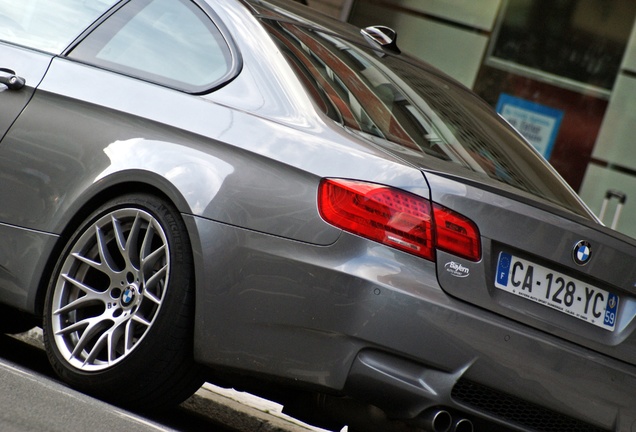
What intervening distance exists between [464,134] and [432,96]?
9.0 inches

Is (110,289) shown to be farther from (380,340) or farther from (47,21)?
(47,21)

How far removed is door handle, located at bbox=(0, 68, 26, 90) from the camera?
442 cm

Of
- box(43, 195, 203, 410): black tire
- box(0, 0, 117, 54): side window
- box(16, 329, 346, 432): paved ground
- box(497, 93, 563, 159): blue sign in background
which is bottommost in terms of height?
box(16, 329, 346, 432): paved ground

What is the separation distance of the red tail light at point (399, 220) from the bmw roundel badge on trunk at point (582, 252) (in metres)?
0.33

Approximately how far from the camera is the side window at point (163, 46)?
163 inches

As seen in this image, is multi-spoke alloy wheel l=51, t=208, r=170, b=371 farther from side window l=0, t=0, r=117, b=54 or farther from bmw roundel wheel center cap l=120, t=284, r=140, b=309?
side window l=0, t=0, r=117, b=54

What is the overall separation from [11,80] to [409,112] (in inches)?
58.2

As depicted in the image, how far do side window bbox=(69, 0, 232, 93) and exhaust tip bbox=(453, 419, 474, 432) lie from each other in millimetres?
1387

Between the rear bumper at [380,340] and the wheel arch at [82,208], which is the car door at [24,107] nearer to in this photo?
the wheel arch at [82,208]

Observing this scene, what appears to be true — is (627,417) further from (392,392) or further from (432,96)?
(432,96)

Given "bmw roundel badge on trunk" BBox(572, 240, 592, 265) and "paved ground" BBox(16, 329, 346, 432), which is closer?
"bmw roundel badge on trunk" BBox(572, 240, 592, 265)

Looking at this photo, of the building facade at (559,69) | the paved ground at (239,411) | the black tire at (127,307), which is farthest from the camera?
the building facade at (559,69)

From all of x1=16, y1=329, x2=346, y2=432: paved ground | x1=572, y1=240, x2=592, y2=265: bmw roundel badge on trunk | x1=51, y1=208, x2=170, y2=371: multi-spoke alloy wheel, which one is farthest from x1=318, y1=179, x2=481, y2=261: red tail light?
x1=16, y1=329, x2=346, y2=432: paved ground

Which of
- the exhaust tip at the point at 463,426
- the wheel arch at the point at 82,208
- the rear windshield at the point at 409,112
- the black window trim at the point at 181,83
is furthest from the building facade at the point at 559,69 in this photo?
the exhaust tip at the point at 463,426
